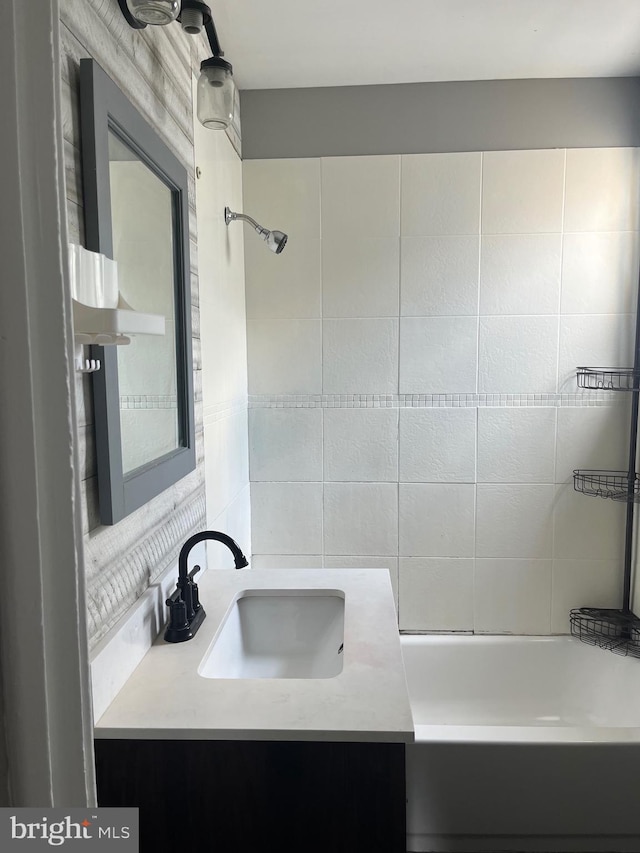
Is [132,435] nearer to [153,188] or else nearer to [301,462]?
[153,188]

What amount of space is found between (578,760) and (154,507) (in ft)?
4.49

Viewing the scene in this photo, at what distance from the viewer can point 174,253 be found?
57.7 inches

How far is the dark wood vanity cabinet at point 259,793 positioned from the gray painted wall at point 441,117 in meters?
2.17

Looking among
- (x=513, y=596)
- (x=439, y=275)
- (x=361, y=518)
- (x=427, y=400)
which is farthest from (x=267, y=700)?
(x=439, y=275)

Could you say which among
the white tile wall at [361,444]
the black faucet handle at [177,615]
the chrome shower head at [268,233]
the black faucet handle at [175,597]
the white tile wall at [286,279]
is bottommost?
the black faucet handle at [177,615]

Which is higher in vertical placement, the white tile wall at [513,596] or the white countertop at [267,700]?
the white countertop at [267,700]

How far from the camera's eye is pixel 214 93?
4.66 feet

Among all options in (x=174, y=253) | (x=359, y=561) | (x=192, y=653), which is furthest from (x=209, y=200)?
(x=359, y=561)

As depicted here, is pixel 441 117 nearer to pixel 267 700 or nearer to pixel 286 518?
pixel 286 518

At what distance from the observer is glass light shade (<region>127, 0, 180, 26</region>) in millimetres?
1047

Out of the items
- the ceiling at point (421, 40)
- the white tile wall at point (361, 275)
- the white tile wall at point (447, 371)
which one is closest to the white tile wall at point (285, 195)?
the white tile wall at point (447, 371)

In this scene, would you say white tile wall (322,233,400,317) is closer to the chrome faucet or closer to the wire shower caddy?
the wire shower caddy

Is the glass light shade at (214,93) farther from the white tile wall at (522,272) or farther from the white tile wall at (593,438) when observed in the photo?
the white tile wall at (593,438)

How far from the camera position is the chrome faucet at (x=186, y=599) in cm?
129
